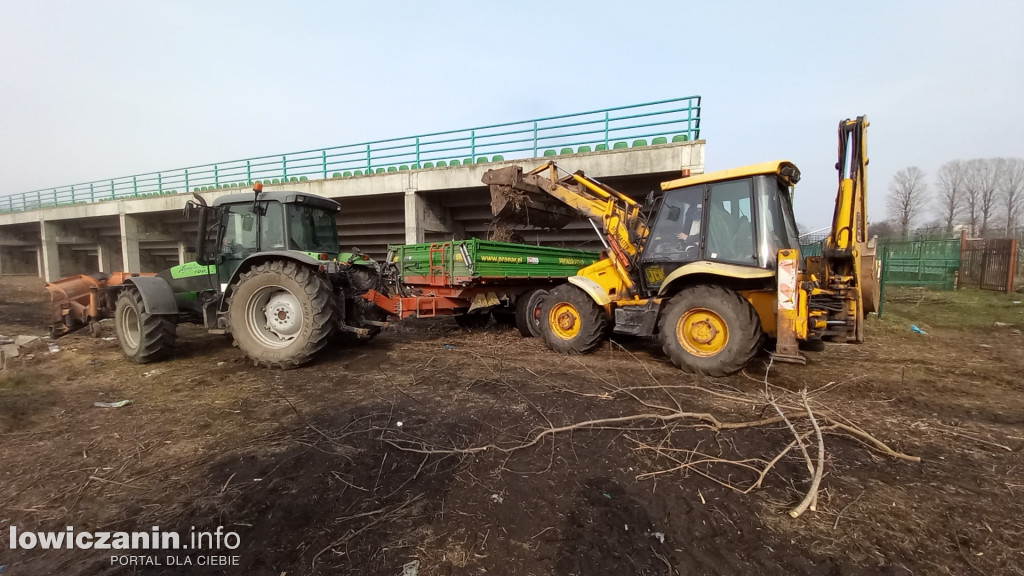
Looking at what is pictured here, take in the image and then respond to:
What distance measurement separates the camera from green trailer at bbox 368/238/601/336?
21.6 ft

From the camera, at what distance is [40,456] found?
313cm

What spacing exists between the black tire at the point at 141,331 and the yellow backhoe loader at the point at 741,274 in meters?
5.71

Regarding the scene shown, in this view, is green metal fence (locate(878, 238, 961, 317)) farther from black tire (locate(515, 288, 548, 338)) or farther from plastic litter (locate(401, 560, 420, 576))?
plastic litter (locate(401, 560, 420, 576))

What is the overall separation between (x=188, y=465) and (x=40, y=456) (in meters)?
1.27

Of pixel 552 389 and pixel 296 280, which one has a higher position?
pixel 296 280

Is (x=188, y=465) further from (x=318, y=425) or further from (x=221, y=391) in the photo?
(x=221, y=391)

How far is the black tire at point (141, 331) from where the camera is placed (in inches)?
224

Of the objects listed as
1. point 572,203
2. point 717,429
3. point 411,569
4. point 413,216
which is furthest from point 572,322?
point 413,216

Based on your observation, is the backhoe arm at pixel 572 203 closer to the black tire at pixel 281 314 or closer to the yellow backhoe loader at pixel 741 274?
the yellow backhoe loader at pixel 741 274

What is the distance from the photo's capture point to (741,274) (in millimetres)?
4738

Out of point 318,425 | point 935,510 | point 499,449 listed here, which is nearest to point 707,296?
point 935,510

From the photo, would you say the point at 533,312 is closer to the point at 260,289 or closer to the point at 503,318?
the point at 503,318

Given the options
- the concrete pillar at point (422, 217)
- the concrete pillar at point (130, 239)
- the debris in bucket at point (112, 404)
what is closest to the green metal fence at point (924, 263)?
the concrete pillar at point (422, 217)

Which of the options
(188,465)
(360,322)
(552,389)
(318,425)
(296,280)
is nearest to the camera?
(188,465)
